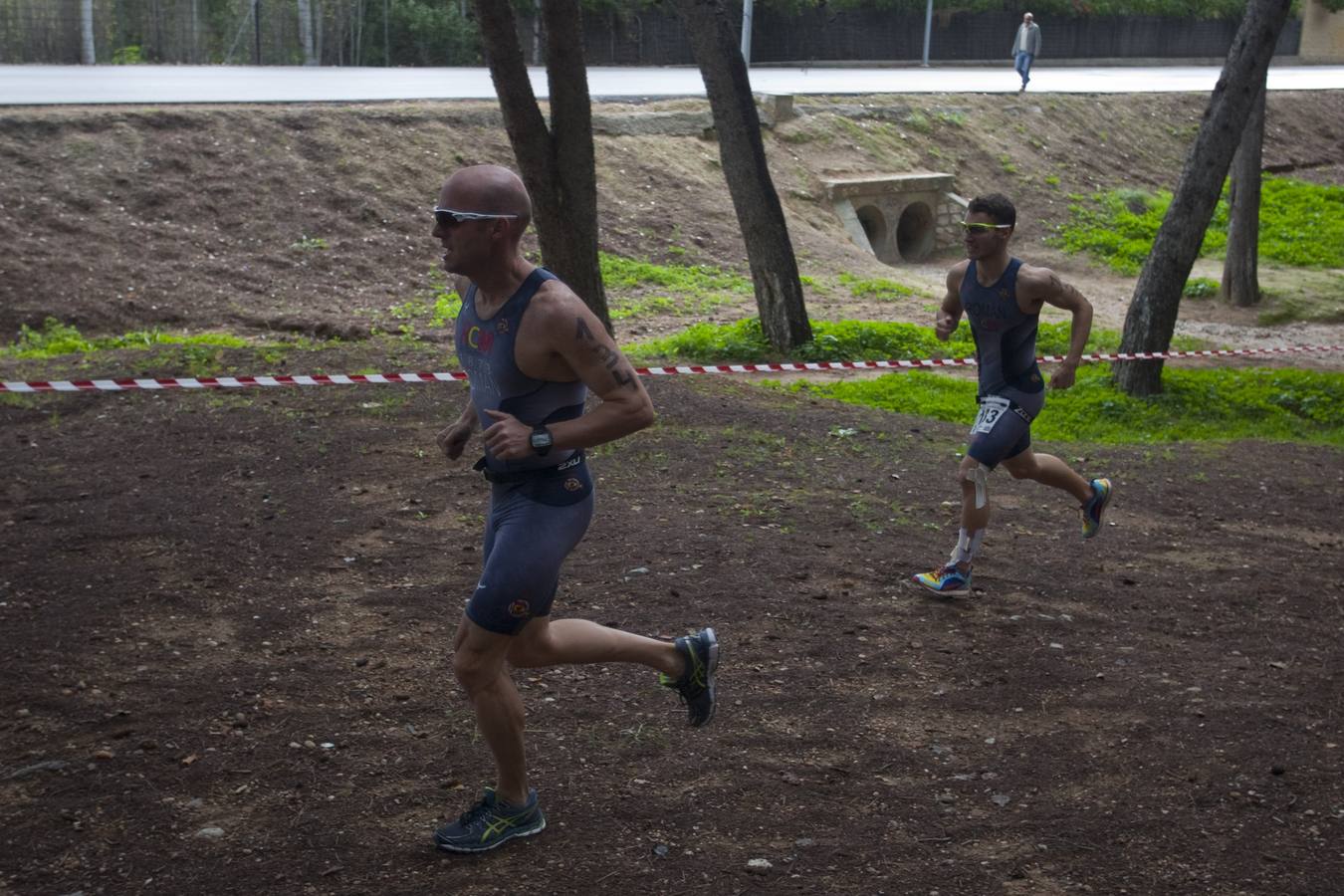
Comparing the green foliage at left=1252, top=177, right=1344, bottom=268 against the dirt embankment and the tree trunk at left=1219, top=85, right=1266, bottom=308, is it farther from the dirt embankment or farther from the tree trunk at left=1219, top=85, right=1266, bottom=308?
the tree trunk at left=1219, top=85, right=1266, bottom=308

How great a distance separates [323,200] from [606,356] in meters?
14.7

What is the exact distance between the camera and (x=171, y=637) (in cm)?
611

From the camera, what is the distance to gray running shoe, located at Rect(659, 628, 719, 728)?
16.2ft

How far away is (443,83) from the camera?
87.5 feet

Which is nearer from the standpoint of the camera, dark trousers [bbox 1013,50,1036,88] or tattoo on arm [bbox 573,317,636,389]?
tattoo on arm [bbox 573,317,636,389]

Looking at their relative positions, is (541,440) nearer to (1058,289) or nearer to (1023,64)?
(1058,289)

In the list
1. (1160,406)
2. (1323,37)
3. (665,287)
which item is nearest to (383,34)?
(665,287)

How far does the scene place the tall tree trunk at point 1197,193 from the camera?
13.4 meters

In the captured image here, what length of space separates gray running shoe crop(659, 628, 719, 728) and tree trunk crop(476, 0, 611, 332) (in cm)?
643

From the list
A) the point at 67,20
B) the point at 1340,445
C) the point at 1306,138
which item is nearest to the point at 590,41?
the point at 67,20

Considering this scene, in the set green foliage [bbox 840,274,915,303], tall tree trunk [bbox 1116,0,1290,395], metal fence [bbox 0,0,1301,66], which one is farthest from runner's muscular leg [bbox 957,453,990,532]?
metal fence [bbox 0,0,1301,66]

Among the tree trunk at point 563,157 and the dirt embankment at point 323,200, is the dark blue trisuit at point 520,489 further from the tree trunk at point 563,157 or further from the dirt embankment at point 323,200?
the dirt embankment at point 323,200

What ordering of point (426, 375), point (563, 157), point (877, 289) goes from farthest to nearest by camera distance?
point (877, 289) → point (563, 157) → point (426, 375)

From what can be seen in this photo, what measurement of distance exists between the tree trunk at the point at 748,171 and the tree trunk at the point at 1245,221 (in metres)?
8.71
